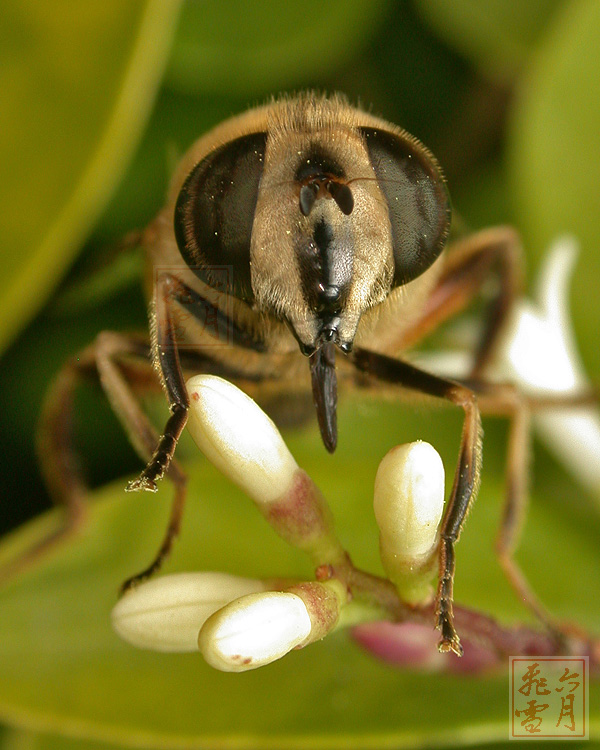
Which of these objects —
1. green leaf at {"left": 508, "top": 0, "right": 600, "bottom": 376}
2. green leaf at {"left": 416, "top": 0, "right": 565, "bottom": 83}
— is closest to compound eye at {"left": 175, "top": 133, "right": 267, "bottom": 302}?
green leaf at {"left": 508, "top": 0, "right": 600, "bottom": 376}

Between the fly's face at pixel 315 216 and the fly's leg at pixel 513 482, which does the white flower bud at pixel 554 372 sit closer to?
the fly's leg at pixel 513 482

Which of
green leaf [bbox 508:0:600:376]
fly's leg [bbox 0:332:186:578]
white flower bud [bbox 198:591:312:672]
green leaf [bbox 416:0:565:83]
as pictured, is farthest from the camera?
green leaf [bbox 416:0:565:83]

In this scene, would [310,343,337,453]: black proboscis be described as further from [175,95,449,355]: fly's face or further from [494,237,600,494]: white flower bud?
[494,237,600,494]: white flower bud

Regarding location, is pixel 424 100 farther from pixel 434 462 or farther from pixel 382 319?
pixel 434 462

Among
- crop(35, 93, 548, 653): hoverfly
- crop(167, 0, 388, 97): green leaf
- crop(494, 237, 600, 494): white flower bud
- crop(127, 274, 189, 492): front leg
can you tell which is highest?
crop(167, 0, 388, 97): green leaf

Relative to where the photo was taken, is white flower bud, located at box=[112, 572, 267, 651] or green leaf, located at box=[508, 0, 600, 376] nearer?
white flower bud, located at box=[112, 572, 267, 651]

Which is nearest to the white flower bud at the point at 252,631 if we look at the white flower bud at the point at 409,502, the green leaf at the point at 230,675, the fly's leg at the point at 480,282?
the white flower bud at the point at 409,502

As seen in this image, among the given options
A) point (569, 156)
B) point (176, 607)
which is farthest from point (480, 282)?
point (176, 607)
